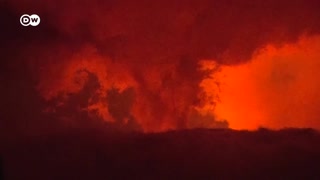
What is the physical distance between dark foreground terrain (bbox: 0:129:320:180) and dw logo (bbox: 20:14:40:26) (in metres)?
0.63

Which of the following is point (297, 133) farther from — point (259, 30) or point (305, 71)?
point (259, 30)

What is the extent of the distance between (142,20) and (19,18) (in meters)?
0.69

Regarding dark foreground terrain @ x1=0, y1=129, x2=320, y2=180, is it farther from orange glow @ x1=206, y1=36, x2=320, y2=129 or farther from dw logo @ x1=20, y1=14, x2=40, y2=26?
dw logo @ x1=20, y1=14, x2=40, y2=26

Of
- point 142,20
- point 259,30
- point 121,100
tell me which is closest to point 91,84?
point 121,100

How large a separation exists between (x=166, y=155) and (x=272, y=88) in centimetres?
70

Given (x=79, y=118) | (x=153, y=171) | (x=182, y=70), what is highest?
(x=182, y=70)

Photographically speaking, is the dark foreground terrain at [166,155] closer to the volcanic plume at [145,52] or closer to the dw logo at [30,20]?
the volcanic plume at [145,52]

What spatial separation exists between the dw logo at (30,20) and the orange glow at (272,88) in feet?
3.26

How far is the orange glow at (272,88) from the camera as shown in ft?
11.1

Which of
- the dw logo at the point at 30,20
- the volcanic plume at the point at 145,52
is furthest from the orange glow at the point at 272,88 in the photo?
the dw logo at the point at 30,20

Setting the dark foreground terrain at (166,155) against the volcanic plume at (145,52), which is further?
the volcanic plume at (145,52)

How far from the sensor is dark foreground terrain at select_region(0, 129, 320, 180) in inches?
128

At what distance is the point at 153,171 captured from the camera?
3.24 metres

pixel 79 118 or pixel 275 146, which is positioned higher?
pixel 79 118
